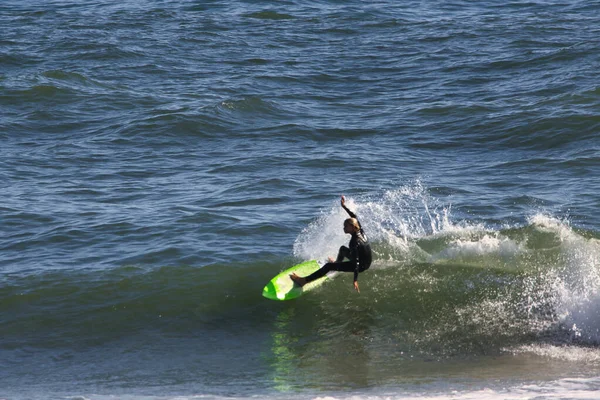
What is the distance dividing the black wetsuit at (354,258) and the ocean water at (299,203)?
0.73 m

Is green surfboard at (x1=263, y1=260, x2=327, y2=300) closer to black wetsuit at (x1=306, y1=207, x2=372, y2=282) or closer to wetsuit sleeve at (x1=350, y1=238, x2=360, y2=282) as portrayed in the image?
black wetsuit at (x1=306, y1=207, x2=372, y2=282)

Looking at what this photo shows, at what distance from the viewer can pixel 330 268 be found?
1462 cm

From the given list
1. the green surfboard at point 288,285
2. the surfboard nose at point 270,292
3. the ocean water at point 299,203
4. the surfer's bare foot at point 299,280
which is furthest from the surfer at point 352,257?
the ocean water at point 299,203

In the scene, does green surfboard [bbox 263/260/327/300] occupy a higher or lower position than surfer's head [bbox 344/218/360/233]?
lower

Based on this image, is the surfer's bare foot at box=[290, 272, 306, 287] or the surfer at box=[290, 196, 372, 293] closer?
the surfer at box=[290, 196, 372, 293]

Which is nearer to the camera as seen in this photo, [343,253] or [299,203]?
[343,253]

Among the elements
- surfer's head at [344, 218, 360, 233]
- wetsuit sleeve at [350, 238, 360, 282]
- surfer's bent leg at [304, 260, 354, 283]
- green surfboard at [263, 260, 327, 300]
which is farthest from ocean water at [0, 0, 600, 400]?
surfer's head at [344, 218, 360, 233]

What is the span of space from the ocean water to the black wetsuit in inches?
→ 28.7

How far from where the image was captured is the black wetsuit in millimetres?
14188

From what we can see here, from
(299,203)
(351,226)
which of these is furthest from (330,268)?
(299,203)

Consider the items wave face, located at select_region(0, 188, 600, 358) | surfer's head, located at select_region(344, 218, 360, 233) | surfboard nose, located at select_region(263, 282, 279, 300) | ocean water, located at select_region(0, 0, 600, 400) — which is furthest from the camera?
surfboard nose, located at select_region(263, 282, 279, 300)

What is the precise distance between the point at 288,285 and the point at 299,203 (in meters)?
5.05

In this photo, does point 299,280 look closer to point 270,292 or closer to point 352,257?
point 270,292

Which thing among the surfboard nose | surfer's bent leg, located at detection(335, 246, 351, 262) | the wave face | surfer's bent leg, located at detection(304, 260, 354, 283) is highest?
surfer's bent leg, located at detection(335, 246, 351, 262)
